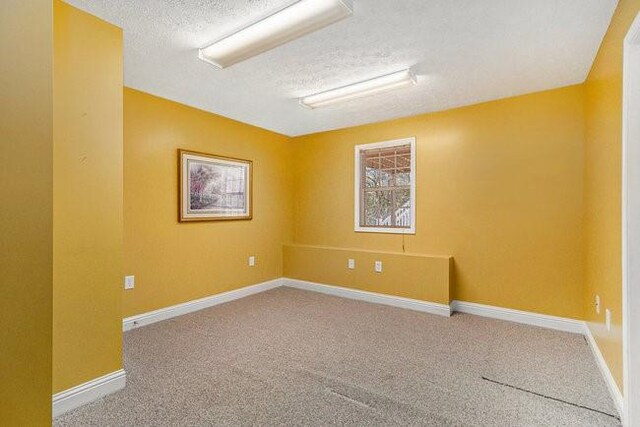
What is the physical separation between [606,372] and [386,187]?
9.01ft

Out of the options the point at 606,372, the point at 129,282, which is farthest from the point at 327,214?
the point at 606,372

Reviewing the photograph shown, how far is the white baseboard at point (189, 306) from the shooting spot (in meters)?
3.08

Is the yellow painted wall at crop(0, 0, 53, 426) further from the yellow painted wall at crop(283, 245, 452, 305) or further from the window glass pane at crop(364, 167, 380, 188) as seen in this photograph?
the window glass pane at crop(364, 167, 380, 188)

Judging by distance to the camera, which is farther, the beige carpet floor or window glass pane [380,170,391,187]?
window glass pane [380,170,391,187]

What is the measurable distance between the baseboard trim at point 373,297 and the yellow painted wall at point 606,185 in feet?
4.34

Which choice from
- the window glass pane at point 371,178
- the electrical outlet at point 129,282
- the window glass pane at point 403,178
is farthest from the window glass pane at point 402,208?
the electrical outlet at point 129,282

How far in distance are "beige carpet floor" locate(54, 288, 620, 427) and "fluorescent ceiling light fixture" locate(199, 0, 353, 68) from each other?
2247 mm

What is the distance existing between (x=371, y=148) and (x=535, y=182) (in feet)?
6.35

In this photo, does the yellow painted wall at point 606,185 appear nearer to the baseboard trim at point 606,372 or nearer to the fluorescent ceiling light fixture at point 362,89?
the baseboard trim at point 606,372

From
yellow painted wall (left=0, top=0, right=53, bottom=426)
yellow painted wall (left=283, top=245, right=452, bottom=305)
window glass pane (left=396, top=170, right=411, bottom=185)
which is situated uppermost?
window glass pane (left=396, top=170, right=411, bottom=185)

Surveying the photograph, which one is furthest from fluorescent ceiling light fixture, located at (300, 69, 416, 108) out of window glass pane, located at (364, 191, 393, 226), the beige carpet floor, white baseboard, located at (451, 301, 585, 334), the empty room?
white baseboard, located at (451, 301, 585, 334)

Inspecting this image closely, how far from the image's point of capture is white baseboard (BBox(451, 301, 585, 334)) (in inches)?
117

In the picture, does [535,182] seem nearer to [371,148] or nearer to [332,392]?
[371,148]

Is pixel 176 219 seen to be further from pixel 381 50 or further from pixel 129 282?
pixel 381 50
